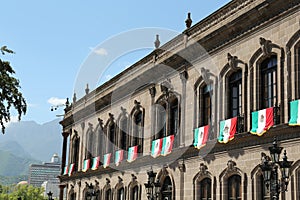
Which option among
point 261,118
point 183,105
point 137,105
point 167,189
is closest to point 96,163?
point 137,105

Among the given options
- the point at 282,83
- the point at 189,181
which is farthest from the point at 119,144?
the point at 282,83

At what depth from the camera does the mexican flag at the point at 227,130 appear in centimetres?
2044

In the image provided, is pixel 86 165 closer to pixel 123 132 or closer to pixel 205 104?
pixel 123 132

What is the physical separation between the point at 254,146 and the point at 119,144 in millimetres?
15665

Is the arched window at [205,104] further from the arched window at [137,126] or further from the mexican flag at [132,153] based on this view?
the mexican flag at [132,153]

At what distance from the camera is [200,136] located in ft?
75.0

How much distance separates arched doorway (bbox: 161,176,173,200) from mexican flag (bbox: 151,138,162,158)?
1.41m

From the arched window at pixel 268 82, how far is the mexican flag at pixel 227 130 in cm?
155

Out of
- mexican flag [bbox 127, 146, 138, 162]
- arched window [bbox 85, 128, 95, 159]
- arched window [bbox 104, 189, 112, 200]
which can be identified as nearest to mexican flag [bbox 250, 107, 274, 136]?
mexican flag [bbox 127, 146, 138, 162]

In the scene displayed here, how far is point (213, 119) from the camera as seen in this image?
22.5 m

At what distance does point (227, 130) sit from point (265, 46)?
378 cm

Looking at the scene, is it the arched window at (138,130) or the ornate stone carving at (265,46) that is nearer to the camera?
the ornate stone carving at (265,46)

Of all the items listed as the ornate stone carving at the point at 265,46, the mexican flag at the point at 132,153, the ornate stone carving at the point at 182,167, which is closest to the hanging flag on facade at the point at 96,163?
the mexican flag at the point at 132,153

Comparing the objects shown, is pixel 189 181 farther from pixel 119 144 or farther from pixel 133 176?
pixel 119 144
